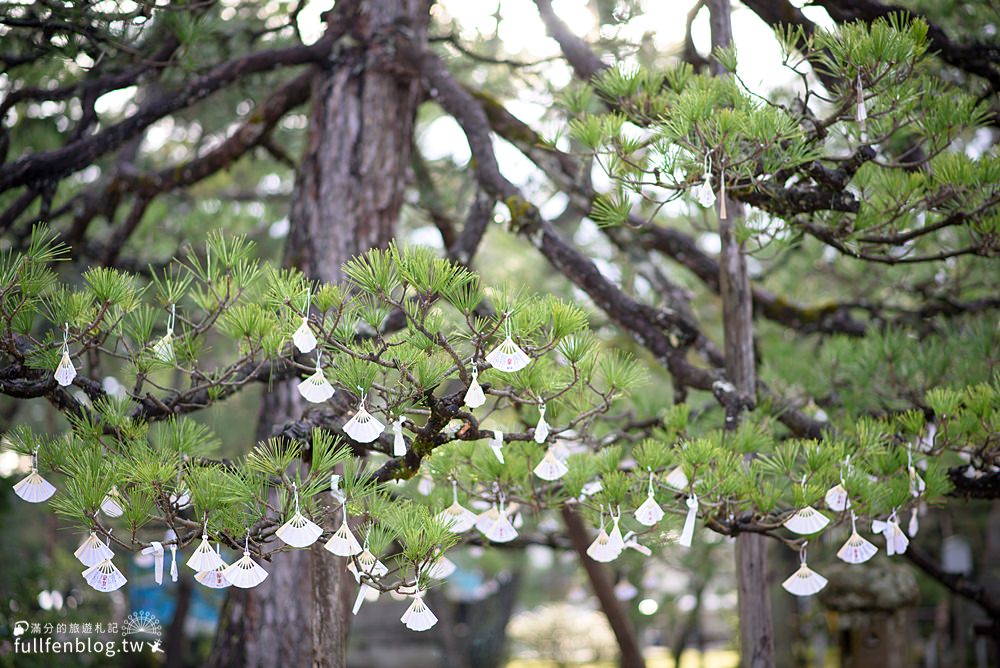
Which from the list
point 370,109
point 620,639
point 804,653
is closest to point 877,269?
point 620,639

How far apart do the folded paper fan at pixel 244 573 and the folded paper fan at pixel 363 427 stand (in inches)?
11.6

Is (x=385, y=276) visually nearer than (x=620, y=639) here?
Yes

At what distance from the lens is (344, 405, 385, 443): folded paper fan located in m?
1.50

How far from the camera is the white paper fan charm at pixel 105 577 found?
1.51m

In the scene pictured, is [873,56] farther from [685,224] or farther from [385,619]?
[385,619]

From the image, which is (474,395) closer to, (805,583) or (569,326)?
(569,326)

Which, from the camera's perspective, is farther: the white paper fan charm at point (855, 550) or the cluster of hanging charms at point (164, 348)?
the white paper fan charm at point (855, 550)

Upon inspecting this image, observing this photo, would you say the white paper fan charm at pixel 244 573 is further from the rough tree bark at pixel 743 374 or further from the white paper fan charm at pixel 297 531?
the rough tree bark at pixel 743 374

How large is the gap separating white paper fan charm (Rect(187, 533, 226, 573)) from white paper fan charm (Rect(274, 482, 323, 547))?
0.12 m

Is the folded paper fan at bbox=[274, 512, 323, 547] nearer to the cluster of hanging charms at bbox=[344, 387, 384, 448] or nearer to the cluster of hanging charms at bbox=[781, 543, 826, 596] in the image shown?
the cluster of hanging charms at bbox=[344, 387, 384, 448]

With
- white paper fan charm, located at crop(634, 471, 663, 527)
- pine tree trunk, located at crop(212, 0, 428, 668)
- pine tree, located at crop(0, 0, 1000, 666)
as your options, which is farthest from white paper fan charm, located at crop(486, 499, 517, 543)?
pine tree trunk, located at crop(212, 0, 428, 668)

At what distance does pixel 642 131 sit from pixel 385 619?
6684 millimetres

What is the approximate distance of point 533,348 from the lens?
5.11 feet

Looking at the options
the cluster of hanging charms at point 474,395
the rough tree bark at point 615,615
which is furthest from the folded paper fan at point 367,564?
the rough tree bark at point 615,615
